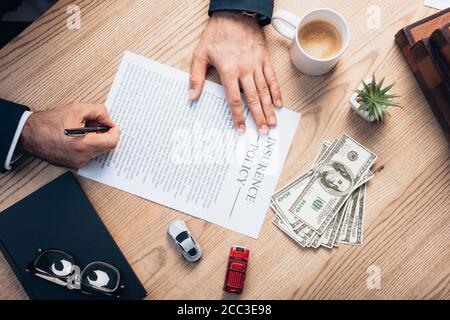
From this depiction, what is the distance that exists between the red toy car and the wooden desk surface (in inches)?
1.0

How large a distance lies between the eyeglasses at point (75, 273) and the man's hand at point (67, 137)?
0.21 m

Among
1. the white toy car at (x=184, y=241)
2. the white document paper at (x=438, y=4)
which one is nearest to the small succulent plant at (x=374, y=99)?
the white document paper at (x=438, y=4)

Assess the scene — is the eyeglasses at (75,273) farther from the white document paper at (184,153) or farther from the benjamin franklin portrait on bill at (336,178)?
the benjamin franklin portrait on bill at (336,178)

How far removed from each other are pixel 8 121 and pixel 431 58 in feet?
3.12

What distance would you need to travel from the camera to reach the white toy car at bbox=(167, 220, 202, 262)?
34.5 inches

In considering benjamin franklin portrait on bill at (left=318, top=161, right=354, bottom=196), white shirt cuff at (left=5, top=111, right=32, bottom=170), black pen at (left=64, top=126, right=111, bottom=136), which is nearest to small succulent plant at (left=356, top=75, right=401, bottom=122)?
benjamin franklin portrait on bill at (left=318, top=161, right=354, bottom=196)

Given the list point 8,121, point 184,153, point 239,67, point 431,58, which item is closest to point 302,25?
point 239,67

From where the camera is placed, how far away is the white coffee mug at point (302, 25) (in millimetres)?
859

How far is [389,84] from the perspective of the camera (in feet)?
3.11

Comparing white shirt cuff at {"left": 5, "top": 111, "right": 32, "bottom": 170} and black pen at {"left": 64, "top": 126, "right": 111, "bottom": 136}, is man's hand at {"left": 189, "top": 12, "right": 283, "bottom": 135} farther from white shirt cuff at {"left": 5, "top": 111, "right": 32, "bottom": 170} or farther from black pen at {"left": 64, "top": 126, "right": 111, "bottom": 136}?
white shirt cuff at {"left": 5, "top": 111, "right": 32, "bottom": 170}

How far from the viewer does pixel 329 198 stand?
93cm

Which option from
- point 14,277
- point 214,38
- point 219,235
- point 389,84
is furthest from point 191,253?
point 389,84

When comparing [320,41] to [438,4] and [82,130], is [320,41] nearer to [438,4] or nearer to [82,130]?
[438,4]
